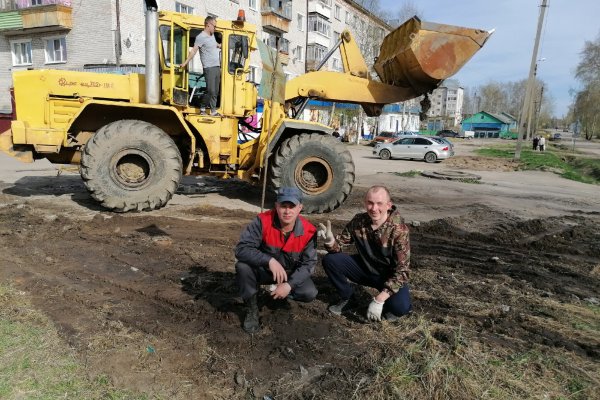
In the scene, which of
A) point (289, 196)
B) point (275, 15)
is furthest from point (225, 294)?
point (275, 15)

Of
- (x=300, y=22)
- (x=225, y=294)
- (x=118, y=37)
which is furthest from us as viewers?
(x=300, y=22)

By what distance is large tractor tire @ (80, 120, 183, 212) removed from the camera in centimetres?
679

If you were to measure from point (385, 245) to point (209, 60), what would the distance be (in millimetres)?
4836

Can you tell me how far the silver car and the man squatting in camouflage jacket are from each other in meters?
21.2

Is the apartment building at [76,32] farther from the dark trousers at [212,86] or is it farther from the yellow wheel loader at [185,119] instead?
the dark trousers at [212,86]

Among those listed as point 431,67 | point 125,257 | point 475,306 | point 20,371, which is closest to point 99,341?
point 20,371

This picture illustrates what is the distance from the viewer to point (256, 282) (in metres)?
3.54

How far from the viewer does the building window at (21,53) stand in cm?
2489

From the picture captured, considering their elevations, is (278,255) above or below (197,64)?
below

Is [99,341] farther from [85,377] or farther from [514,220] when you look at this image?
[514,220]

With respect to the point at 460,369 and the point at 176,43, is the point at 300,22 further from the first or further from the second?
the point at 460,369

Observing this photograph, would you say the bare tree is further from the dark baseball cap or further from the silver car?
the dark baseball cap

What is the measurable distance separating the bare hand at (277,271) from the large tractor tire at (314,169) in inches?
167

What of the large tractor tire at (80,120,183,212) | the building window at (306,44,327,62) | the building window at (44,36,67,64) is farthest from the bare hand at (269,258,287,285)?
the building window at (306,44,327,62)
